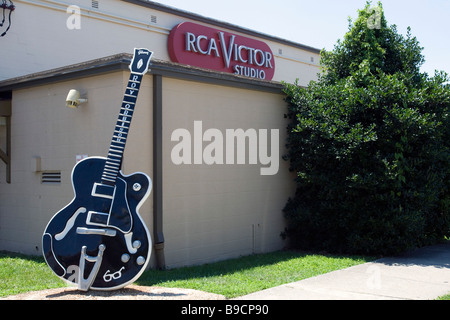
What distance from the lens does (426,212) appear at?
32.1ft

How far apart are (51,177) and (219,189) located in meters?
2.98

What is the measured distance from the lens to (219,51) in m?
15.6

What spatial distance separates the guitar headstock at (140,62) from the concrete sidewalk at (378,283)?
10.6 ft

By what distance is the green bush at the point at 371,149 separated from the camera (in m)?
9.18

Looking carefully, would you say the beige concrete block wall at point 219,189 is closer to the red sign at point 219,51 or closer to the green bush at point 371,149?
the green bush at point 371,149

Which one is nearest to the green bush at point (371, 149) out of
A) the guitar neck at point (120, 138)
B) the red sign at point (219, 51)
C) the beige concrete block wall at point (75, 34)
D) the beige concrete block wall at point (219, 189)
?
the beige concrete block wall at point (219, 189)

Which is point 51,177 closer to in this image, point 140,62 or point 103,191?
point 103,191

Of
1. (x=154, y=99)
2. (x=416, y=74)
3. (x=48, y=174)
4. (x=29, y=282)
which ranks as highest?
(x=416, y=74)

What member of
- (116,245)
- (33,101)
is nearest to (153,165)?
(116,245)

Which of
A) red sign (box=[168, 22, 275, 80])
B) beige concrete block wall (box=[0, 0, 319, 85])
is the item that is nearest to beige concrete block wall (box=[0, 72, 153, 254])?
beige concrete block wall (box=[0, 0, 319, 85])

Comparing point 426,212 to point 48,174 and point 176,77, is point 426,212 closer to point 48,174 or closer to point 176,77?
point 176,77
